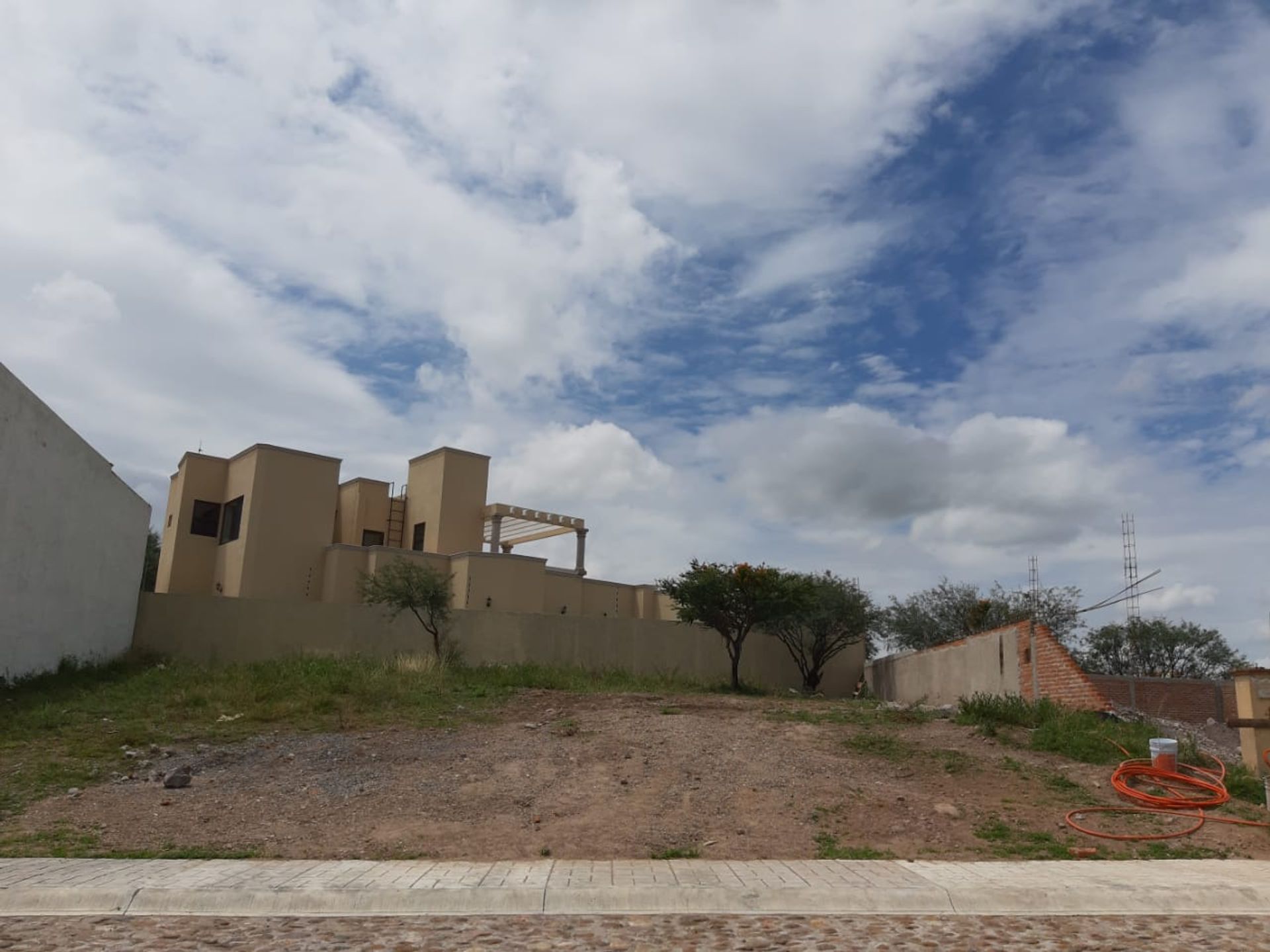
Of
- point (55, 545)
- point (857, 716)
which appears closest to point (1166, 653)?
point (857, 716)

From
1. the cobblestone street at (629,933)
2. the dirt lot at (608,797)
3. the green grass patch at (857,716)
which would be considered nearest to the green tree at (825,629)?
the green grass patch at (857,716)

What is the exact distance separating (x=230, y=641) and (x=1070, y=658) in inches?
672

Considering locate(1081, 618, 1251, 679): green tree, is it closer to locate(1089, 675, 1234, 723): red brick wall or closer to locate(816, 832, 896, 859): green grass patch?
locate(1089, 675, 1234, 723): red brick wall

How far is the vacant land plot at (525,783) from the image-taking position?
8.86 m

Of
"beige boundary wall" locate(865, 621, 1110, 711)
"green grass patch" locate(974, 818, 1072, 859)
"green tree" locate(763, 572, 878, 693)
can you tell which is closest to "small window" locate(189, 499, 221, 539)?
"green tree" locate(763, 572, 878, 693)

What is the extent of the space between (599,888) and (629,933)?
91 cm

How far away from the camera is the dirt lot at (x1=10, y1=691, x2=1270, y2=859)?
29.0 feet

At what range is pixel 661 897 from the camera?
22.4 feet

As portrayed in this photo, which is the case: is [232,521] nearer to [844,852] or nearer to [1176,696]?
[844,852]

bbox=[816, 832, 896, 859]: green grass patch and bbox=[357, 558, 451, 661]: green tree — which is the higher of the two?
bbox=[357, 558, 451, 661]: green tree

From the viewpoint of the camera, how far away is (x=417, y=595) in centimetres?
2241

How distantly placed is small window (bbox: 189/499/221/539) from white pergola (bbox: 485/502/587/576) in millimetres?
8040

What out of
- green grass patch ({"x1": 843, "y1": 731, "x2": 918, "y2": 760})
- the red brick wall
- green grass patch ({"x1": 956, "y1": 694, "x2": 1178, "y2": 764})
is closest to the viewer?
green grass patch ({"x1": 843, "y1": 731, "x2": 918, "y2": 760})

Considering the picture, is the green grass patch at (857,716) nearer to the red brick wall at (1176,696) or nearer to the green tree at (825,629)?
the red brick wall at (1176,696)
